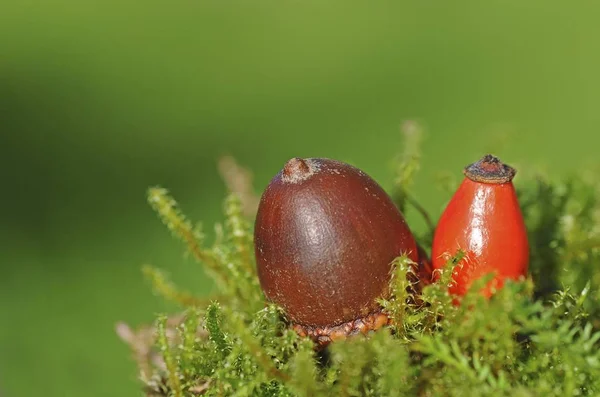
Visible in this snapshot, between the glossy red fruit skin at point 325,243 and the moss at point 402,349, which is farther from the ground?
the glossy red fruit skin at point 325,243

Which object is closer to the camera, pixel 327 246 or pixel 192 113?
pixel 327 246

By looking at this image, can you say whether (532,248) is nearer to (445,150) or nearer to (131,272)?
(131,272)

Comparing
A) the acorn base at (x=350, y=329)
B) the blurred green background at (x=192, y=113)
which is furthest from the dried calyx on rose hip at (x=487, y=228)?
the blurred green background at (x=192, y=113)

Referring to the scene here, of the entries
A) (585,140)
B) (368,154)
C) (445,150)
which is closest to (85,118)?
(368,154)

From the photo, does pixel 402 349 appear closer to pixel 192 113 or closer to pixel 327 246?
pixel 327 246

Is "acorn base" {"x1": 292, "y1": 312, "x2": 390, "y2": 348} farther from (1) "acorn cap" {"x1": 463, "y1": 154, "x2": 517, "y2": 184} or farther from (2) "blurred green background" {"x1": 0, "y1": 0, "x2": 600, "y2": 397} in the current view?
(2) "blurred green background" {"x1": 0, "y1": 0, "x2": 600, "y2": 397}

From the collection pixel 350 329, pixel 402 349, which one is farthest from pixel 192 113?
pixel 402 349

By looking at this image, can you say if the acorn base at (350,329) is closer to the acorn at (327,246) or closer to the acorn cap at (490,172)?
the acorn at (327,246)
